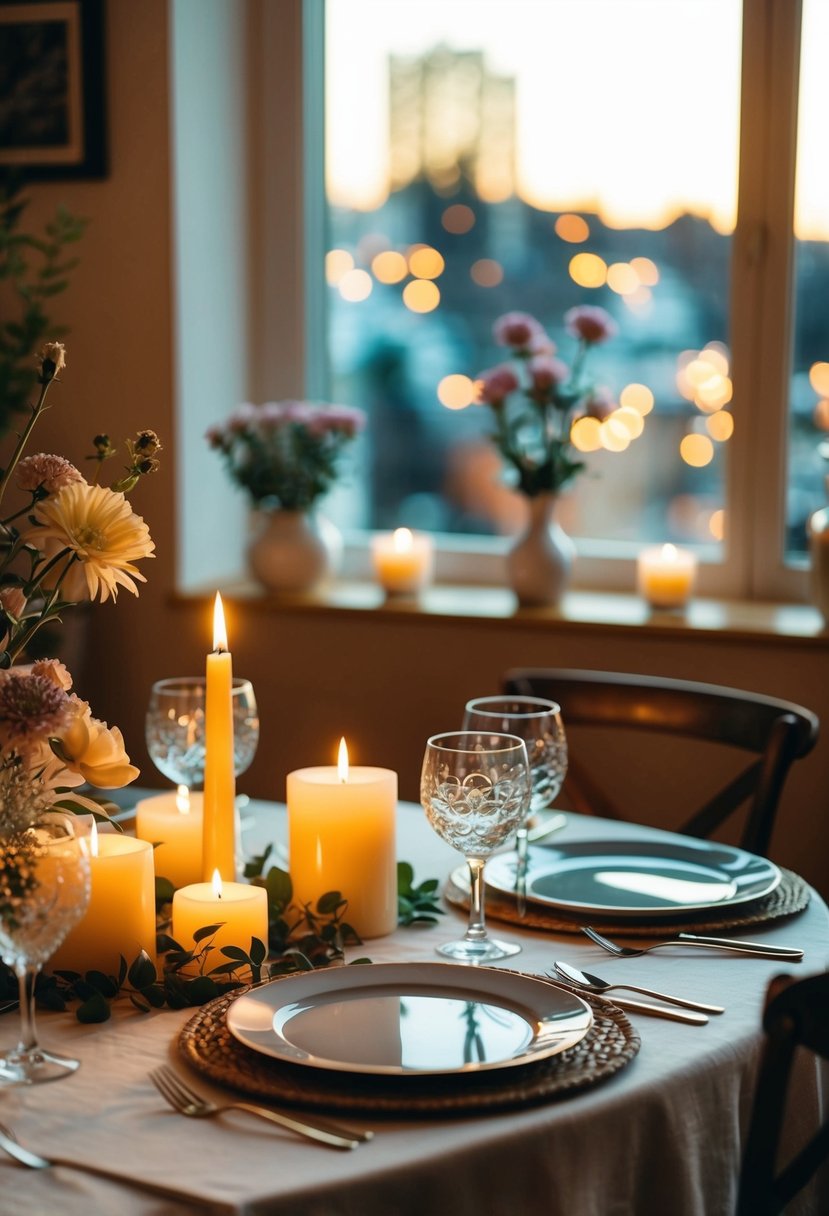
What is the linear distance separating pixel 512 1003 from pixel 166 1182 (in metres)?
0.32

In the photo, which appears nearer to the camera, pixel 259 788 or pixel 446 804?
pixel 446 804

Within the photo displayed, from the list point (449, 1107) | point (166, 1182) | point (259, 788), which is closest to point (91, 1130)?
point (166, 1182)

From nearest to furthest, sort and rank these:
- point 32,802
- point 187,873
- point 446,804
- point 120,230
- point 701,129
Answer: point 32,802, point 446,804, point 187,873, point 701,129, point 120,230

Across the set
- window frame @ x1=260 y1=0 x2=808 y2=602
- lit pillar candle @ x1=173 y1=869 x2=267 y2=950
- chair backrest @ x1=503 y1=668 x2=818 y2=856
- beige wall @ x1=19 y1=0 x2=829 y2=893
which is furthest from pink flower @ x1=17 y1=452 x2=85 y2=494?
window frame @ x1=260 y1=0 x2=808 y2=602

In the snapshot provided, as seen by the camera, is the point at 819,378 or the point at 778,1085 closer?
the point at 778,1085

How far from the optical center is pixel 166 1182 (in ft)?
2.80

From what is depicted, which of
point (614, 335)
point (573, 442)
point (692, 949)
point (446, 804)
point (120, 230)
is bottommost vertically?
point (692, 949)

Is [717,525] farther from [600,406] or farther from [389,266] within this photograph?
[389,266]

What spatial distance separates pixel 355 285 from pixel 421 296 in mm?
154

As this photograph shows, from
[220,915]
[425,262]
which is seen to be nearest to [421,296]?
[425,262]

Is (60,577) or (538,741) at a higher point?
(60,577)

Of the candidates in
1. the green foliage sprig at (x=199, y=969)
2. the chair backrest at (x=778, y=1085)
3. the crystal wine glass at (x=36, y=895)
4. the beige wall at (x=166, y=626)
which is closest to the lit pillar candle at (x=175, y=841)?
the green foliage sprig at (x=199, y=969)

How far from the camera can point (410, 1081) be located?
95 centimetres

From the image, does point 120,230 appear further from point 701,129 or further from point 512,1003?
point 512,1003
